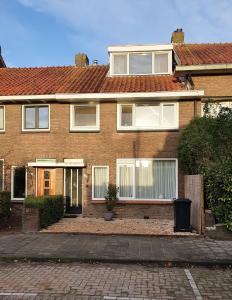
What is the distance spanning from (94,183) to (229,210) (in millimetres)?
6949

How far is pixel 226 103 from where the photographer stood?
56.3ft

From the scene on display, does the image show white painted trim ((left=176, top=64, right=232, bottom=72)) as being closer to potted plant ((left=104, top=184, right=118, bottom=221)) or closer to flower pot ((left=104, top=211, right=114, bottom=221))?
potted plant ((left=104, top=184, right=118, bottom=221))

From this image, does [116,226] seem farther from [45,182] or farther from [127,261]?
[127,261]

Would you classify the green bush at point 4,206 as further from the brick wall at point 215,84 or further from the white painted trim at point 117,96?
the brick wall at point 215,84

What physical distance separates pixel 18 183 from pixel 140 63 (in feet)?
27.2

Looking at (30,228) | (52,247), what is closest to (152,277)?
(52,247)

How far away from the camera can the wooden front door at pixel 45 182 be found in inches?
698

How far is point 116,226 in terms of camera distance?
14555 millimetres

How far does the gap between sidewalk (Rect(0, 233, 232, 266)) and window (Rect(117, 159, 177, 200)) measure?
494cm

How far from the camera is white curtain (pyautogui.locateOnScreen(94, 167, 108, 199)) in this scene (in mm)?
17422

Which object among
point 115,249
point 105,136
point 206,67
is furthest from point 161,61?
point 115,249

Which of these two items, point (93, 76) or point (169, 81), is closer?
point (169, 81)

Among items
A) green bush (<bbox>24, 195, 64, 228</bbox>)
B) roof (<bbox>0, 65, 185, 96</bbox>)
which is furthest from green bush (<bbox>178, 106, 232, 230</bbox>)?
green bush (<bbox>24, 195, 64, 228</bbox>)

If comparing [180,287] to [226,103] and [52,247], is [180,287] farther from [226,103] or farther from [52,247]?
[226,103]
